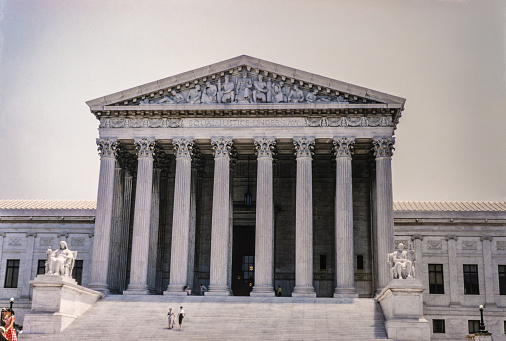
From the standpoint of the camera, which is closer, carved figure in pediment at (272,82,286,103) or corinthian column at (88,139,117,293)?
corinthian column at (88,139,117,293)

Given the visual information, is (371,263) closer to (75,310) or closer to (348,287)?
(348,287)

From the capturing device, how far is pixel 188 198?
50.9 m

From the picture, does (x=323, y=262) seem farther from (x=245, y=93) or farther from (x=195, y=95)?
(x=195, y=95)

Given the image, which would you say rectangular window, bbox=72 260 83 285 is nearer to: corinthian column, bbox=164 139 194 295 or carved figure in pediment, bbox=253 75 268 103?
corinthian column, bbox=164 139 194 295

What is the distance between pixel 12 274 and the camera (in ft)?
195

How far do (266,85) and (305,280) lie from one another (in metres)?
15.1

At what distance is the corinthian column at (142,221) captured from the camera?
162ft

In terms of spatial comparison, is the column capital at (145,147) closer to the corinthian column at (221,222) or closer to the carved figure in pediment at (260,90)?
the corinthian column at (221,222)

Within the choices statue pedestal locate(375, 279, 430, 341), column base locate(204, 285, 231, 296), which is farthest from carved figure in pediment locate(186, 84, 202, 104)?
statue pedestal locate(375, 279, 430, 341)


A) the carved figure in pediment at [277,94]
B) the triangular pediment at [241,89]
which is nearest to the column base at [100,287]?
the triangular pediment at [241,89]

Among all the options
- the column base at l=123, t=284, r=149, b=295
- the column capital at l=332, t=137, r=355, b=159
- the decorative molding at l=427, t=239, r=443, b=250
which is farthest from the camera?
the decorative molding at l=427, t=239, r=443, b=250

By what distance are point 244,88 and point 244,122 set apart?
8.60 feet

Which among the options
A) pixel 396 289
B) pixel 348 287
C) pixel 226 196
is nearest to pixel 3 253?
pixel 226 196

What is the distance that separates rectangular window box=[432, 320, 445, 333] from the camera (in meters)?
54.9
